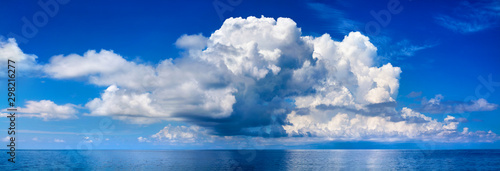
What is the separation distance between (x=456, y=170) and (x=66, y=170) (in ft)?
559

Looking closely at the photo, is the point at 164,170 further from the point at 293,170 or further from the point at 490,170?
the point at 490,170

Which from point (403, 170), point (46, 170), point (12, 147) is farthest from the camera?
point (403, 170)

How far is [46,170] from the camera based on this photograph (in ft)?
419

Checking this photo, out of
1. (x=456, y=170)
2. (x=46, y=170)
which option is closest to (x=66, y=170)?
(x=46, y=170)

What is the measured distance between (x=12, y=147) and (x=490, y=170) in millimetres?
175456

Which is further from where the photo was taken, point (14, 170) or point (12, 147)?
point (14, 170)

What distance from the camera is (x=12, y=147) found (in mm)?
55438

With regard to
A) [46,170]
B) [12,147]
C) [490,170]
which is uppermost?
[12,147]

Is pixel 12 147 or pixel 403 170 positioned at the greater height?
pixel 12 147

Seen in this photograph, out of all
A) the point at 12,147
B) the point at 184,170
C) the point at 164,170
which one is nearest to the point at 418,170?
the point at 184,170

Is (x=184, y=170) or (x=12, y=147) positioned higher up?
(x=12, y=147)

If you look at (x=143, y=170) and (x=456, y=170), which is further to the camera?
(x=456, y=170)

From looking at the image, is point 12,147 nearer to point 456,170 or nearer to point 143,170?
point 143,170

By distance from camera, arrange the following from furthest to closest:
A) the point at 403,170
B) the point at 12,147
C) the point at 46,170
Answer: the point at 403,170 → the point at 46,170 → the point at 12,147
